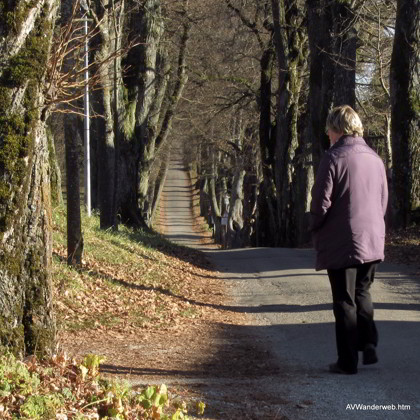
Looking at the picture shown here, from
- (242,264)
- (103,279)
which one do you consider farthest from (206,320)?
(242,264)

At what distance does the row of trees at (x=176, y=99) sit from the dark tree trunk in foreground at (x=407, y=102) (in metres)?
0.03

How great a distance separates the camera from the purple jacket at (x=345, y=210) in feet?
22.2

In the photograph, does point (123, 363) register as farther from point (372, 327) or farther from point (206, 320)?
point (206, 320)

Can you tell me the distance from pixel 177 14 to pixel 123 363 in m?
22.4

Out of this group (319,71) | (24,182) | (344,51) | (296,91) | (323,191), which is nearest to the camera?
(24,182)

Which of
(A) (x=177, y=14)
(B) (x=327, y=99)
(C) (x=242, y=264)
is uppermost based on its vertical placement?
(A) (x=177, y=14)

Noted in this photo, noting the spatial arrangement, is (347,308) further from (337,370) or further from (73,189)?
(73,189)

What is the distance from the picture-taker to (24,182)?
Result: 18.9ft

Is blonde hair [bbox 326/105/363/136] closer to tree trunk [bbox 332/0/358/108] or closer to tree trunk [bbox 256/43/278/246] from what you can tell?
tree trunk [bbox 332/0/358/108]

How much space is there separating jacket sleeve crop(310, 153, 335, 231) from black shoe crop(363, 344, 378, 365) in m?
1.15

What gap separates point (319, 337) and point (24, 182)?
4.46 metres

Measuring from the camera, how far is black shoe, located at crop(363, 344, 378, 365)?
708 cm

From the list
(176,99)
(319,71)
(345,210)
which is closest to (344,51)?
(319,71)

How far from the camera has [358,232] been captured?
22.2 feet
